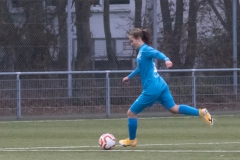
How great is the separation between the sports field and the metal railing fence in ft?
5.60

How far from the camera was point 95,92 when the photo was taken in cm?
2025

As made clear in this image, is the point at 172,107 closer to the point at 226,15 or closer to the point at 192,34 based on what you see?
the point at 192,34

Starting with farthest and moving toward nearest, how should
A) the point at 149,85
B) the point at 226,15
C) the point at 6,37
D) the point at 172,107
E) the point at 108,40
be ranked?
1. the point at 226,15
2. the point at 108,40
3. the point at 6,37
4. the point at 172,107
5. the point at 149,85

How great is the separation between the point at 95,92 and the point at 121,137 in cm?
672

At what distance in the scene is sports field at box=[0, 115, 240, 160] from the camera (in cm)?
1017

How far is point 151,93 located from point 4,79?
9.62 m

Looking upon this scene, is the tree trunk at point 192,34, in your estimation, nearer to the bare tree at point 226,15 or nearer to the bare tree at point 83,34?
the bare tree at point 226,15

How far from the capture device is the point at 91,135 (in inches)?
555

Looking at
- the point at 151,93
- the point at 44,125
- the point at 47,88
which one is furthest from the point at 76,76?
the point at 151,93

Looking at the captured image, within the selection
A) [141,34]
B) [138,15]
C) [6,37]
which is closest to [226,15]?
[138,15]

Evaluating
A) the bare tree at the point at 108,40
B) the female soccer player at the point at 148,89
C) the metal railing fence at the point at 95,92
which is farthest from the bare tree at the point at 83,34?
the female soccer player at the point at 148,89

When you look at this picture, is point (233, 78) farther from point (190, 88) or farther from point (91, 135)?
point (91, 135)

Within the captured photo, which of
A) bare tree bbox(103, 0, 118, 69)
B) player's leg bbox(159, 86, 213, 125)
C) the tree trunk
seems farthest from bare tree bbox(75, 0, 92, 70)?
player's leg bbox(159, 86, 213, 125)

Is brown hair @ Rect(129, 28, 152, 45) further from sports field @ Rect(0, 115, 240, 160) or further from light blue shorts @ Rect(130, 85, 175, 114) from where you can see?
sports field @ Rect(0, 115, 240, 160)
